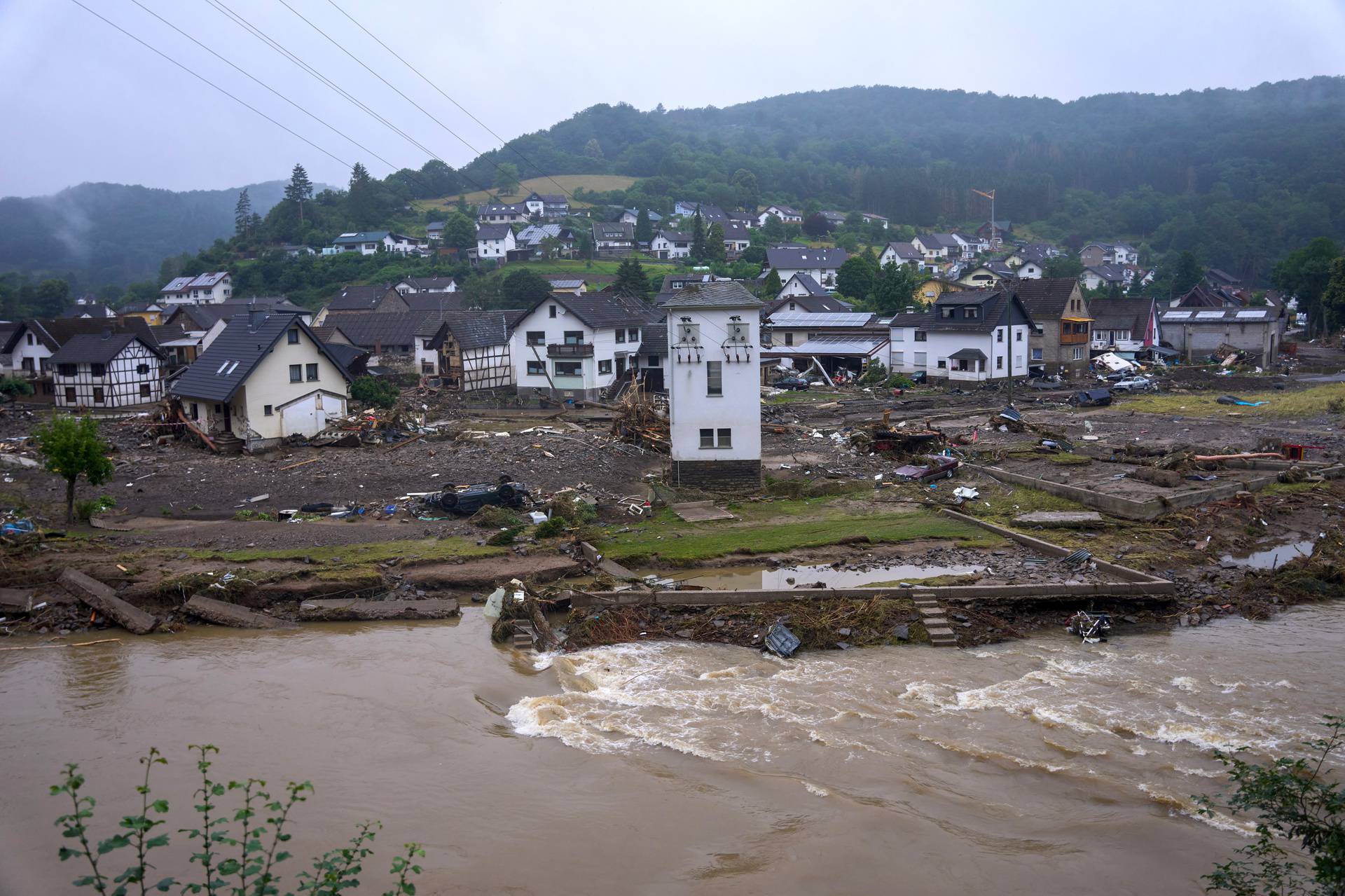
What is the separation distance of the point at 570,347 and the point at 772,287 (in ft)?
116

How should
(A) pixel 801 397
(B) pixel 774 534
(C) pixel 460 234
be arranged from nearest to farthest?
(B) pixel 774 534 < (A) pixel 801 397 < (C) pixel 460 234

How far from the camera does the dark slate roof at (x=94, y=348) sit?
151 ft

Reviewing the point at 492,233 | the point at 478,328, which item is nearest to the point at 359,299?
the point at 478,328

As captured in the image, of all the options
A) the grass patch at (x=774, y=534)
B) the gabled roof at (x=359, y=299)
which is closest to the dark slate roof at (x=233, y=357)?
the grass patch at (x=774, y=534)

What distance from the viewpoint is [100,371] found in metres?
46.4

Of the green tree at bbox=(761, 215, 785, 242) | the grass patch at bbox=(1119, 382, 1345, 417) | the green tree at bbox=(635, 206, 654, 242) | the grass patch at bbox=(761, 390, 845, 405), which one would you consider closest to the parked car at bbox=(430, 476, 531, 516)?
the grass patch at bbox=(761, 390, 845, 405)

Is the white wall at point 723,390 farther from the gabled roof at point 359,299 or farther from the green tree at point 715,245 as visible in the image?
the green tree at point 715,245

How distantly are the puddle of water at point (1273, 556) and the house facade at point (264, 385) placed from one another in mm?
28996

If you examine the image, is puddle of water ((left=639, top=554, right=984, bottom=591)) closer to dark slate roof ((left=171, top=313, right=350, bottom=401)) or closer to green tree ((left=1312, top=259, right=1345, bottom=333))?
dark slate roof ((left=171, top=313, right=350, bottom=401))

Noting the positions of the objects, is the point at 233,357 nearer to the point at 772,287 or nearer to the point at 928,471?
the point at 928,471

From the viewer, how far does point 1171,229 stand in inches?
5084

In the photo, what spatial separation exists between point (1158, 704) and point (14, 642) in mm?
18862

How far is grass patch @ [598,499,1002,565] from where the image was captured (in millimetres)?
20828

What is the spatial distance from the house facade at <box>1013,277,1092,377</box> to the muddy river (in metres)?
41.4
